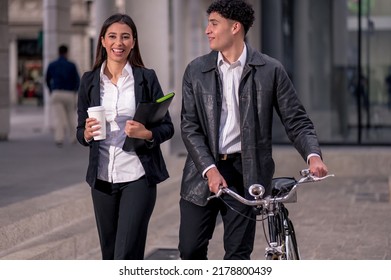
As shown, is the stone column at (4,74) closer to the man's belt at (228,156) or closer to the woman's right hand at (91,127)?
the woman's right hand at (91,127)

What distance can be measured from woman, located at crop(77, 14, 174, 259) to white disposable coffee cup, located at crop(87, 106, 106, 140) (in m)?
0.27

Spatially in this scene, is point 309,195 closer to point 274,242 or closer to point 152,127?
point 152,127

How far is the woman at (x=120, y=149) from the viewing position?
19.4ft

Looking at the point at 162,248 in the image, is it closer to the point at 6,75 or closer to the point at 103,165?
the point at 103,165

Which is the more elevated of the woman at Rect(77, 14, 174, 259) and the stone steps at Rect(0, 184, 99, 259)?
the woman at Rect(77, 14, 174, 259)

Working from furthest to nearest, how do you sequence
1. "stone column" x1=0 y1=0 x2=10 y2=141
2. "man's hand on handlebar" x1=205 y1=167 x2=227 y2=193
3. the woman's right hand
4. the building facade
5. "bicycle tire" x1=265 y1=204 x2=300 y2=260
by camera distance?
"stone column" x1=0 y1=0 x2=10 y2=141, the building facade, the woman's right hand, "man's hand on handlebar" x1=205 y1=167 x2=227 y2=193, "bicycle tire" x1=265 y1=204 x2=300 y2=260

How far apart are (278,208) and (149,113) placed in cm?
100

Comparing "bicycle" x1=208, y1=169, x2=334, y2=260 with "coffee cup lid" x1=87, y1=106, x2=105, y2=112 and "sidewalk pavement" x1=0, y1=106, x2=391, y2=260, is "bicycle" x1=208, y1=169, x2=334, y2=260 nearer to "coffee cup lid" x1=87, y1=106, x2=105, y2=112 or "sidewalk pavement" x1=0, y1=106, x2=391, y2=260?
"coffee cup lid" x1=87, y1=106, x2=105, y2=112

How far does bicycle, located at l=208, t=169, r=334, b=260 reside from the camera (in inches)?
192

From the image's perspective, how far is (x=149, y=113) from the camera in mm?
5648

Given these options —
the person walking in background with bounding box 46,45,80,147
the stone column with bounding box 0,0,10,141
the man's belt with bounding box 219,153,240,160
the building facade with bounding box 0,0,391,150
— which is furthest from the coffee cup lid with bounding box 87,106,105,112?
the stone column with bounding box 0,0,10,141
